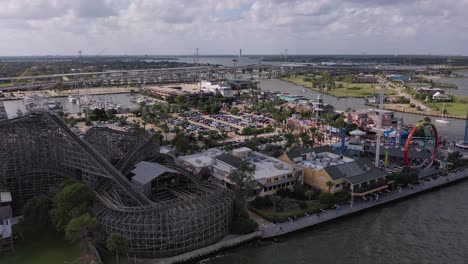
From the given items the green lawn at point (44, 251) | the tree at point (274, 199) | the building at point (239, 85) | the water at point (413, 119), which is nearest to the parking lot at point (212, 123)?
the tree at point (274, 199)

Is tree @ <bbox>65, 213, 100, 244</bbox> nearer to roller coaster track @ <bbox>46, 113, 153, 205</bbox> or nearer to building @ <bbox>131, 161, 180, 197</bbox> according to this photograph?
roller coaster track @ <bbox>46, 113, 153, 205</bbox>

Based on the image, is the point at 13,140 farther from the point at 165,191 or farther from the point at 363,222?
the point at 363,222

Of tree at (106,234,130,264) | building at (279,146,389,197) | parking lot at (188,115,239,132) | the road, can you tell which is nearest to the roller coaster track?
tree at (106,234,130,264)

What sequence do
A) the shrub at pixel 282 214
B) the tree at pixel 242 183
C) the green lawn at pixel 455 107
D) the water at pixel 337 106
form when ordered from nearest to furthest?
the tree at pixel 242 183 → the shrub at pixel 282 214 → the water at pixel 337 106 → the green lawn at pixel 455 107

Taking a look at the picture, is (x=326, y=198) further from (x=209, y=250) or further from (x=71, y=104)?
(x=71, y=104)

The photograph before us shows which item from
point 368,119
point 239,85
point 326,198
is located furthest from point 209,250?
point 239,85

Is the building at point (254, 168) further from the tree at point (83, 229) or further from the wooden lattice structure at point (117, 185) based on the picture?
the tree at point (83, 229)
